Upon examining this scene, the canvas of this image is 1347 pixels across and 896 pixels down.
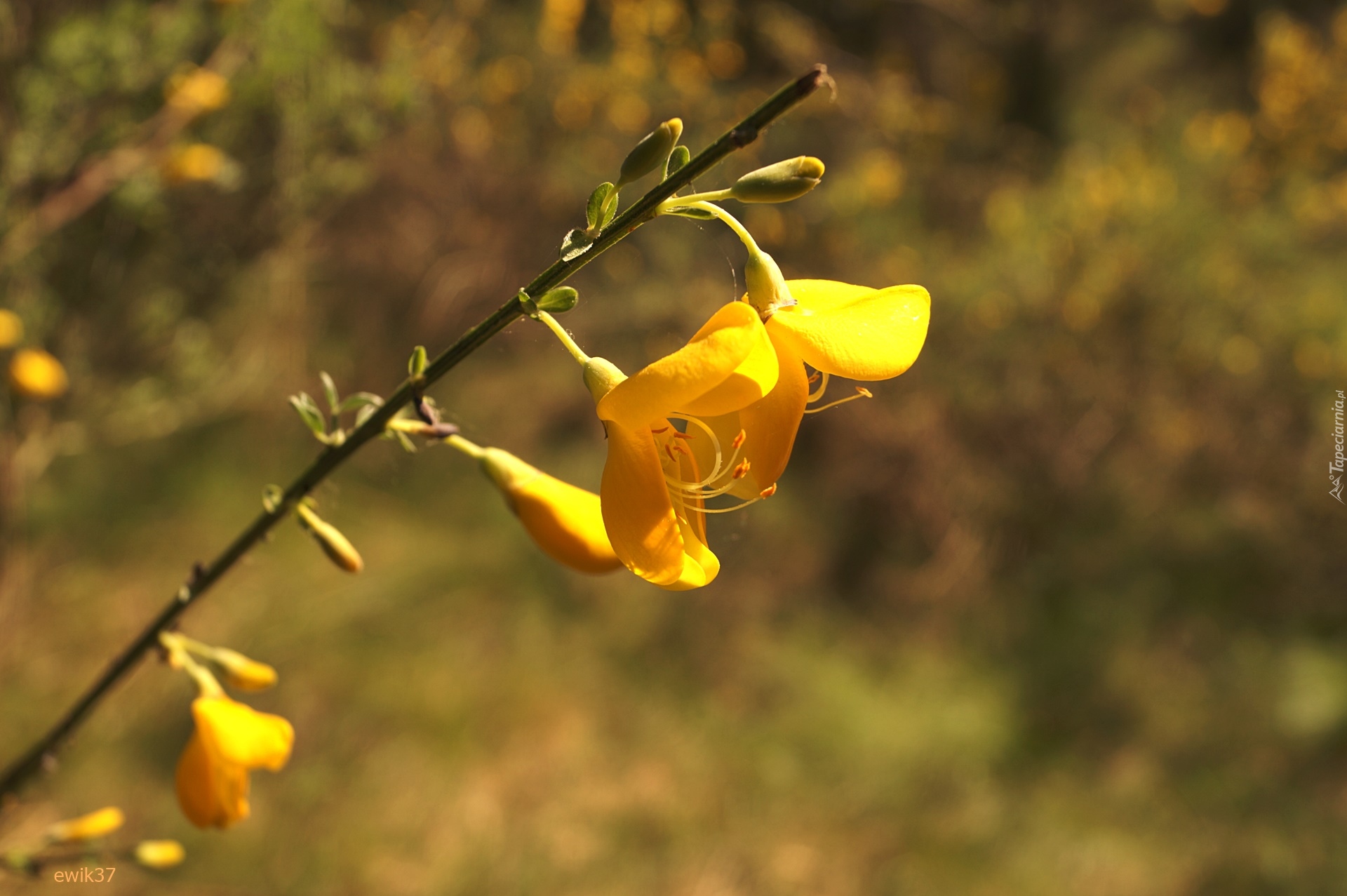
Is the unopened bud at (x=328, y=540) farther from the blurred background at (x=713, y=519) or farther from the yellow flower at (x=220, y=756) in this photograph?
the blurred background at (x=713, y=519)

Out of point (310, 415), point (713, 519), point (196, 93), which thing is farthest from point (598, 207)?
point (713, 519)

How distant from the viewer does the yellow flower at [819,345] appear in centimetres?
51

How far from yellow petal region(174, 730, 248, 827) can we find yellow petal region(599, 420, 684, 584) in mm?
551

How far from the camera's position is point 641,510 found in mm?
521

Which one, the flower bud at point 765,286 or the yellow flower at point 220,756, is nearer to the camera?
the flower bud at point 765,286

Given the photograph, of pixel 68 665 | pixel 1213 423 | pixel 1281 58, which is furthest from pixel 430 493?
pixel 1281 58

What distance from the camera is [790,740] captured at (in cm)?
306

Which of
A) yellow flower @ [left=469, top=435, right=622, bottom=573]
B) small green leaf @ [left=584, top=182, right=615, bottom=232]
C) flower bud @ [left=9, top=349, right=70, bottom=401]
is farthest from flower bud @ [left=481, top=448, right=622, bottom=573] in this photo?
flower bud @ [left=9, top=349, right=70, bottom=401]

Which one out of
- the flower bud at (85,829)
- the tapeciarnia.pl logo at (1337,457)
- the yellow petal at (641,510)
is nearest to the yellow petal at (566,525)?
the yellow petal at (641,510)

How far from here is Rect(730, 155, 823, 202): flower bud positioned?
46 centimetres

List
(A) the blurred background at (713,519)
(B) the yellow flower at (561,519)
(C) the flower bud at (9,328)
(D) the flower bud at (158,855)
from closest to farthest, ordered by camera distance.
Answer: (B) the yellow flower at (561,519)
(D) the flower bud at (158,855)
(C) the flower bud at (9,328)
(A) the blurred background at (713,519)

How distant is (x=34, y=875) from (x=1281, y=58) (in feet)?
19.9

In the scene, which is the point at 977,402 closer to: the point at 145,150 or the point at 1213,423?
the point at 1213,423

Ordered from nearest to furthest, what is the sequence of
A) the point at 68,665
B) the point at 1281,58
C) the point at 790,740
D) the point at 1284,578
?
the point at 68,665 → the point at 790,740 → the point at 1284,578 → the point at 1281,58
